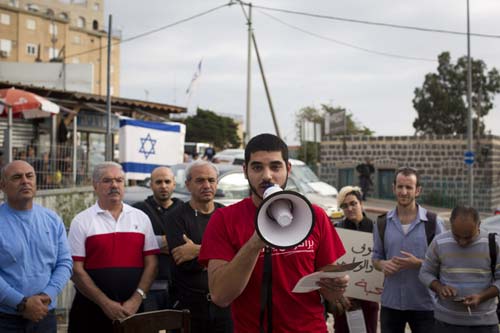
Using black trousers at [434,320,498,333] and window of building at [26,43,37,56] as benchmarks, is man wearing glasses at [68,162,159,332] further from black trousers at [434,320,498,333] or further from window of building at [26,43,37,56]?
window of building at [26,43,37,56]

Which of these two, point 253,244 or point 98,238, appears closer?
point 253,244

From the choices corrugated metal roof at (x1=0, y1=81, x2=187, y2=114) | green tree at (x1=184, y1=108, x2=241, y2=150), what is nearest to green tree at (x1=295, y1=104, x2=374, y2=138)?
green tree at (x1=184, y1=108, x2=241, y2=150)

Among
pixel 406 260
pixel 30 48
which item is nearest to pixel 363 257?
pixel 406 260

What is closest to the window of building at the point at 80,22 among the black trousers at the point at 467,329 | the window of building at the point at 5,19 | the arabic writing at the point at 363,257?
the window of building at the point at 5,19

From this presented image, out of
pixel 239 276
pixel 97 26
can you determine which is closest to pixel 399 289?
pixel 239 276

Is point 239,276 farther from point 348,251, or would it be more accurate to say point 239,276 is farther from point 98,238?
point 348,251

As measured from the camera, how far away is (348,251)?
18.2ft

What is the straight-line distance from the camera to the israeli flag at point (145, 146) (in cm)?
1096

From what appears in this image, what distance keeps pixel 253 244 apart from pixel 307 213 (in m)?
0.24

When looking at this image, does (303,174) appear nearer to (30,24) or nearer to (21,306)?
(21,306)

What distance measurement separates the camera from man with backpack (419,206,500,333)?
4383mm

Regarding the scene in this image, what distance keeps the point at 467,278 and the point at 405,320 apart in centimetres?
67

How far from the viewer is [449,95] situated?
149 feet

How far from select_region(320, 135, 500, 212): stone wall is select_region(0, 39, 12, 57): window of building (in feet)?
168
